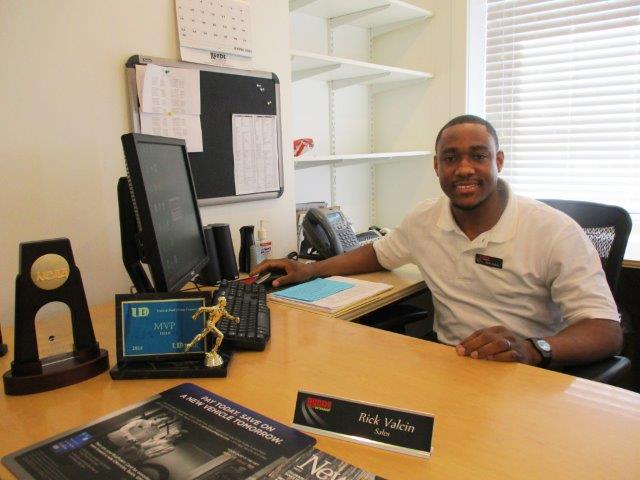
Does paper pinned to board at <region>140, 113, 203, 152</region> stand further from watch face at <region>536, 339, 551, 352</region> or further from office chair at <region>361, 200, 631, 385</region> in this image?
watch face at <region>536, 339, 551, 352</region>

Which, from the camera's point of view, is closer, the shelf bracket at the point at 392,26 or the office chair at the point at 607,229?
the office chair at the point at 607,229

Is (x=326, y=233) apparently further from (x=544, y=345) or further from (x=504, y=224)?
(x=544, y=345)

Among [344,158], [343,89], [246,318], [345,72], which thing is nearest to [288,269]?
[246,318]

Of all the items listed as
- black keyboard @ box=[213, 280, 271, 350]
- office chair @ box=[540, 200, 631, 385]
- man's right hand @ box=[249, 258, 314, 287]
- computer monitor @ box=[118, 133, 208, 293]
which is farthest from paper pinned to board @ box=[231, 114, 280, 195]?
office chair @ box=[540, 200, 631, 385]

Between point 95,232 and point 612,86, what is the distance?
2541 millimetres

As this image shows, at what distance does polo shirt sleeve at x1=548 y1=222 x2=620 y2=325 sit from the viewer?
131 centimetres

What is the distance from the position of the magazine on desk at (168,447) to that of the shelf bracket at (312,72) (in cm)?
179

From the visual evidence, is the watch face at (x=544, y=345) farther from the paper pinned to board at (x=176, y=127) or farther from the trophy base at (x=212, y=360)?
the paper pinned to board at (x=176, y=127)

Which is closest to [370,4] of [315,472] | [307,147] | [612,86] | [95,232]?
[307,147]

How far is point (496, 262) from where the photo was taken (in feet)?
4.88

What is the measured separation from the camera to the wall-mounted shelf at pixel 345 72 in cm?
217

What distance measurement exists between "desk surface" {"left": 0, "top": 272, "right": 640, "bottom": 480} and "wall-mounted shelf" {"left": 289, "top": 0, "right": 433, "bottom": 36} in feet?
5.94

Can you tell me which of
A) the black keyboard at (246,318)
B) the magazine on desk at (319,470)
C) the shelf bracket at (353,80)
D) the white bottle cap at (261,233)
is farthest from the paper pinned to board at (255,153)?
the magazine on desk at (319,470)

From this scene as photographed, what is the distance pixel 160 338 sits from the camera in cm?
102
